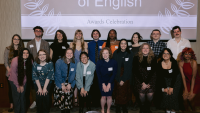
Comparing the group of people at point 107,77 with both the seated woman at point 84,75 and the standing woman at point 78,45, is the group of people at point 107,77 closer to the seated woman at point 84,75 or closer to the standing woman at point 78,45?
the seated woman at point 84,75

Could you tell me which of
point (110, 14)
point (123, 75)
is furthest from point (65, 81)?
point (110, 14)

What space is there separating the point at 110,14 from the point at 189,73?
87.9 inches

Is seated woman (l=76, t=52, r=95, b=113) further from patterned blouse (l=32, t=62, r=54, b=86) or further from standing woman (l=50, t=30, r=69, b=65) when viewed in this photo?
standing woman (l=50, t=30, r=69, b=65)

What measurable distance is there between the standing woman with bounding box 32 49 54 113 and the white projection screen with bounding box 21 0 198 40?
4.40 ft

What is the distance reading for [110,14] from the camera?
367 cm

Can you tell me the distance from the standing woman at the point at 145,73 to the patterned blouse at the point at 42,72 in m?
1.58

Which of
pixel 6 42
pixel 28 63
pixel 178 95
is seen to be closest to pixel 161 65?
pixel 178 95

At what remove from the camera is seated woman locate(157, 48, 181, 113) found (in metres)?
2.70

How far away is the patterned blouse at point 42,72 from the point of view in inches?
101

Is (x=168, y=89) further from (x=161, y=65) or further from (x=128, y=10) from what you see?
(x=128, y=10)

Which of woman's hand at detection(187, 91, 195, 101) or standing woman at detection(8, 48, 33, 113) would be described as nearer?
standing woman at detection(8, 48, 33, 113)

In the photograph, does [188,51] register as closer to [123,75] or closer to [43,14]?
[123,75]

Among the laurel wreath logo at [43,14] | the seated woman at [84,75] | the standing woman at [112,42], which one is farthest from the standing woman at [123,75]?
the laurel wreath logo at [43,14]

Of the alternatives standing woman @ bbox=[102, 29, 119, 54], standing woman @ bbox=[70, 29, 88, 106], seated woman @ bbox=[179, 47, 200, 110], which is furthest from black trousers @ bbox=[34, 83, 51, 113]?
seated woman @ bbox=[179, 47, 200, 110]
